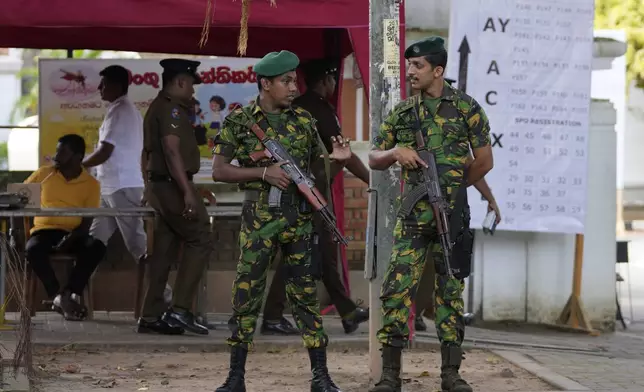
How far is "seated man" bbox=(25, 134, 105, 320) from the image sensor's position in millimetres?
9961

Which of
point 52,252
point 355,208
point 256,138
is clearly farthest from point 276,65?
point 355,208

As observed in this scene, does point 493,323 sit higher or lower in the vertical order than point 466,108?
lower

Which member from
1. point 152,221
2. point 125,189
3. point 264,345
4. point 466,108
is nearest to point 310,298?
point 466,108

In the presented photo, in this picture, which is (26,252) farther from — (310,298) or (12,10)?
(310,298)

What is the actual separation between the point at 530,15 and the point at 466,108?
374 cm

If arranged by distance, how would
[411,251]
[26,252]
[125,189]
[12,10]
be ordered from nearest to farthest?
[411,251] → [12,10] → [26,252] → [125,189]

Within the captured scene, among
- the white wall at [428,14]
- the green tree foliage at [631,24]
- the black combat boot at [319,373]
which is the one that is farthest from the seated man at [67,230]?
the green tree foliage at [631,24]

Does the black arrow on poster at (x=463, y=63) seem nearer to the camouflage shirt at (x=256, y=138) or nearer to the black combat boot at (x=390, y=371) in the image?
the camouflage shirt at (x=256, y=138)

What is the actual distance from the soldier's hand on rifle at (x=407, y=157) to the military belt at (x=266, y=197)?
60 centimetres

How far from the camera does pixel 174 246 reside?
934cm

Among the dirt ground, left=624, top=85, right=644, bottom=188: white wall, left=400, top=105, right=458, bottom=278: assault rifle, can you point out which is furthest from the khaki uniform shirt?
left=624, top=85, right=644, bottom=188: white wall

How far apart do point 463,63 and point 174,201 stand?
8.62 feet

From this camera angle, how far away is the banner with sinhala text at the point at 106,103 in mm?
10961

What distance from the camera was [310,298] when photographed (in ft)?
21.1
